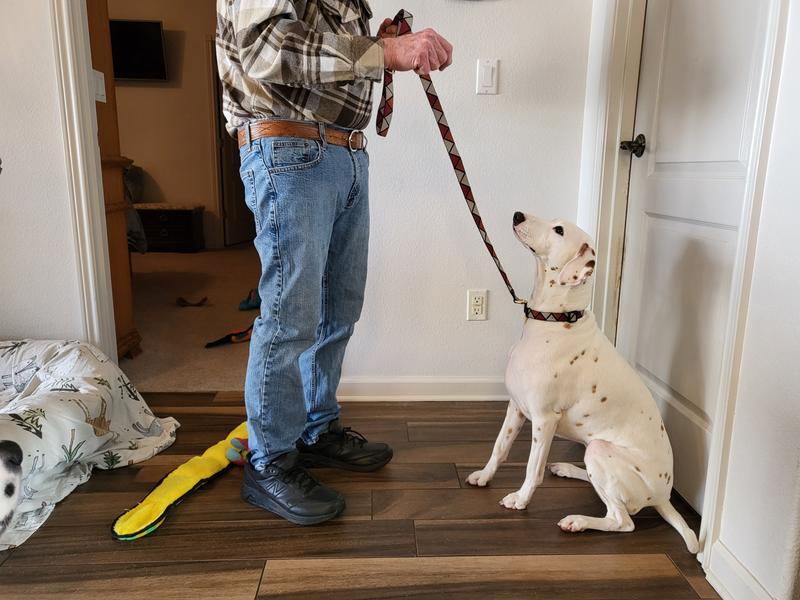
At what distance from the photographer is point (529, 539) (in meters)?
1.40

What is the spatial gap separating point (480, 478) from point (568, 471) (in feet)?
0.84

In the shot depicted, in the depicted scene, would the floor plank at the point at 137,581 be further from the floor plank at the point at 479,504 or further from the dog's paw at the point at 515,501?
the dog's paw at the point at 515,501

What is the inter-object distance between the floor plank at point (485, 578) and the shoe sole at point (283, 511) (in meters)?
0.13

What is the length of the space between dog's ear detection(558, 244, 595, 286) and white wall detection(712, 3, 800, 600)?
325 millimetres

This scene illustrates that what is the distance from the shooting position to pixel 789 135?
1061 mm

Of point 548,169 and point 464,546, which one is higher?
point 548,169

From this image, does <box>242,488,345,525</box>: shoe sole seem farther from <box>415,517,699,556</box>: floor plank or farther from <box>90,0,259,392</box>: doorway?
<box>90,0,259,392</box>: doorway

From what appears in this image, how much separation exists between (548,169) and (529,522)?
121 cm

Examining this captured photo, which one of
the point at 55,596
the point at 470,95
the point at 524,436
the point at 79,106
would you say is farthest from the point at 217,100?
the point at 55,596

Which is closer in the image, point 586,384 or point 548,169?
point 586,384

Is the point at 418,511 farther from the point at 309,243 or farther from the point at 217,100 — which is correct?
the point at 217,100

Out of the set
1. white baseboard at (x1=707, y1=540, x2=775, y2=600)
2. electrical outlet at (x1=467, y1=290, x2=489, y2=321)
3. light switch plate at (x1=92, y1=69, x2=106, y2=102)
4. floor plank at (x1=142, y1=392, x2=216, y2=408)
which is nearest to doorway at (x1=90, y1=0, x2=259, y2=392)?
light switch plate at (x1=92, y1=69, x2=106, y2=102)

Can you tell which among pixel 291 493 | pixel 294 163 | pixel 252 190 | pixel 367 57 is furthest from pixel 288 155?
pixel 291 493

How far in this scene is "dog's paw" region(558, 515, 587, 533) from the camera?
1413 mm
